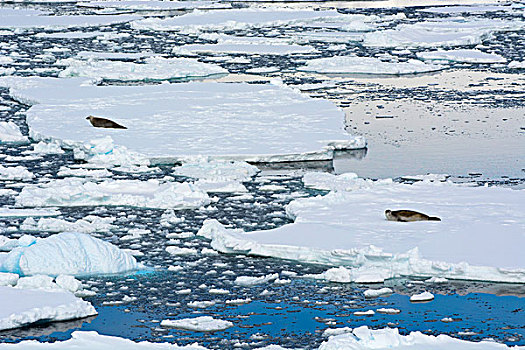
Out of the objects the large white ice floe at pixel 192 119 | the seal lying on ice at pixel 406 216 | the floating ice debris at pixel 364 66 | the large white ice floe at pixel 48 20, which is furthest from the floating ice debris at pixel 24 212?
the large white ice floe at pixel 48 20

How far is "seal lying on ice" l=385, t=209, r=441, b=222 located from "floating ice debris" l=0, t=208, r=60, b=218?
2.10 meters

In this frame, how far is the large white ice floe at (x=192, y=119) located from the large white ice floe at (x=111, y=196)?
3.49ft

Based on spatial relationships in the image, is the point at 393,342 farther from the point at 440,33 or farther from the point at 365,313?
the point at 440,33

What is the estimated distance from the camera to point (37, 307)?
4.69m

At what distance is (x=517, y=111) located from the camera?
1029 cm

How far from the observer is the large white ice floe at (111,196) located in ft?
22.2

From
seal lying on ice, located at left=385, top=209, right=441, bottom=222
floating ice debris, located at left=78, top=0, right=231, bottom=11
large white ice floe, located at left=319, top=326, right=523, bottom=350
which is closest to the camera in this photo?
large white ice floe, located at left=319, top=326, right=523, bottom=350

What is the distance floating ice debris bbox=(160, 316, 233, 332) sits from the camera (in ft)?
15.1

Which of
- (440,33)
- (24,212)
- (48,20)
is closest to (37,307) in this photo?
(24,212)

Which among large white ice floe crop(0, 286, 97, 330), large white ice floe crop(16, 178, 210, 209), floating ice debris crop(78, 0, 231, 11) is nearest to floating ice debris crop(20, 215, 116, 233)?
large white ice floe crop(16, 178, 210, 209)

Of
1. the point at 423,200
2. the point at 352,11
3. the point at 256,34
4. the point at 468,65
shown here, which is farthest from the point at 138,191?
the point at 352,11

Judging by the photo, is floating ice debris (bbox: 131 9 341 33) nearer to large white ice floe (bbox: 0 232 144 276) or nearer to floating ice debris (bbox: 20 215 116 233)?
floating ice debris (bbox: 20 215 116 233)

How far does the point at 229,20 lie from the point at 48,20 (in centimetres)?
324

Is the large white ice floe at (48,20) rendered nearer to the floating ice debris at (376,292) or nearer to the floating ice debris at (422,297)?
the floating ice debris at (376,292)
